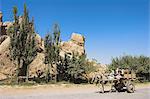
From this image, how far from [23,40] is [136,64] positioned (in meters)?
20.1

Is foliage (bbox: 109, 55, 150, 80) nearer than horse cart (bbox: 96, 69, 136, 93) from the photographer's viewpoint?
No

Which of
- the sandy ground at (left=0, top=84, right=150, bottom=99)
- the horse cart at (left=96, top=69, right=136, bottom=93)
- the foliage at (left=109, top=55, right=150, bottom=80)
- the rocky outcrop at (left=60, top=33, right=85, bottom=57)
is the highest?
the rocky outcrop at (left=60, top=33, right=85, bottom=57)

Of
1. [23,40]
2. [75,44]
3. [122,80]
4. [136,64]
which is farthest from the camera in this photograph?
[75,44]

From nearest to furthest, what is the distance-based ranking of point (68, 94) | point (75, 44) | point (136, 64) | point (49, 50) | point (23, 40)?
point (68, 94)
point (23, 40)
point (49, 50)
point (136, 64)
point (75, 44)

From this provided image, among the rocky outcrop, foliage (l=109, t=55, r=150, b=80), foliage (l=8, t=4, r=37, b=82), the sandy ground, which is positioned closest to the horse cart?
the sandy ground

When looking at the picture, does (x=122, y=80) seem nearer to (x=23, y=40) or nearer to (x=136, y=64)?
(x=23, y=40)

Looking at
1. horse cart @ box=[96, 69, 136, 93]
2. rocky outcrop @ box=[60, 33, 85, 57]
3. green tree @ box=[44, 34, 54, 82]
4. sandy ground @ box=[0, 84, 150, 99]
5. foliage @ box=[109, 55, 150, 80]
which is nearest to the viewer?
sandy ground @ box=[0, 84, 150, 99]

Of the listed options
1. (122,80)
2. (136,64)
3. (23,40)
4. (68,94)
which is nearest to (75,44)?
(136,64)

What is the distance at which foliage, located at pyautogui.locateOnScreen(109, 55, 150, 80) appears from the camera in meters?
49.8

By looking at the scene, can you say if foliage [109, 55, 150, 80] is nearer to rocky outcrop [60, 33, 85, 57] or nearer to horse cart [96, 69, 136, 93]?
rocky outcrop [60, 33, 85, 57]

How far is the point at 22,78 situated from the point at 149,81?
21.6 metres

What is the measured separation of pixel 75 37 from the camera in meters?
60.9

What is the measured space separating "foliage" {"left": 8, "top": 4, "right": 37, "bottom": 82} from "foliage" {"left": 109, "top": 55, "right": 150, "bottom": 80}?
51.7 ft

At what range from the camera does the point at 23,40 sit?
40000mm
